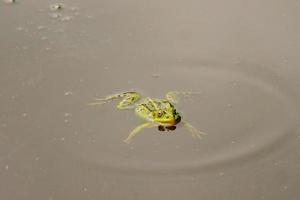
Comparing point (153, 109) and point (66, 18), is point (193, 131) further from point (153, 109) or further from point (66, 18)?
→ point (66, 18)

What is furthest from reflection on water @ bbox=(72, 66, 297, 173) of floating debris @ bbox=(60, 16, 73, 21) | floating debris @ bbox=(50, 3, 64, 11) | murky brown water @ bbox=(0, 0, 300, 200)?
floating debris @ bbox=(50, 3, 64, 11)

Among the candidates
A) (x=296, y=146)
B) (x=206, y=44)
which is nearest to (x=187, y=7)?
(x=206, y=44)

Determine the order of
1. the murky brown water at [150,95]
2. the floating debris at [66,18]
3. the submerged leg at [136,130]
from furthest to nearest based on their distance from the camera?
the floating debris at [66,18]
the submerged leg at [136,130]
the murky brown water at [150,95]

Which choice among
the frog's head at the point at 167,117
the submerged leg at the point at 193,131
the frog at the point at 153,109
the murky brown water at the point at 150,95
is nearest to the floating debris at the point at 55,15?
the murky brown water at the point at 150,95

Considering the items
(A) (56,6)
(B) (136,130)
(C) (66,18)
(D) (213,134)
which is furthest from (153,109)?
(A) (56,6)

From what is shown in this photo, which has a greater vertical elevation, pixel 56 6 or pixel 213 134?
pixel 56 6

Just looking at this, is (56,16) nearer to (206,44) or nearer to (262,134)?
(206,44)

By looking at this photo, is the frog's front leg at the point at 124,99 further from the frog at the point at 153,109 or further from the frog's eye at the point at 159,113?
the frog's eye at the point at 159,113
